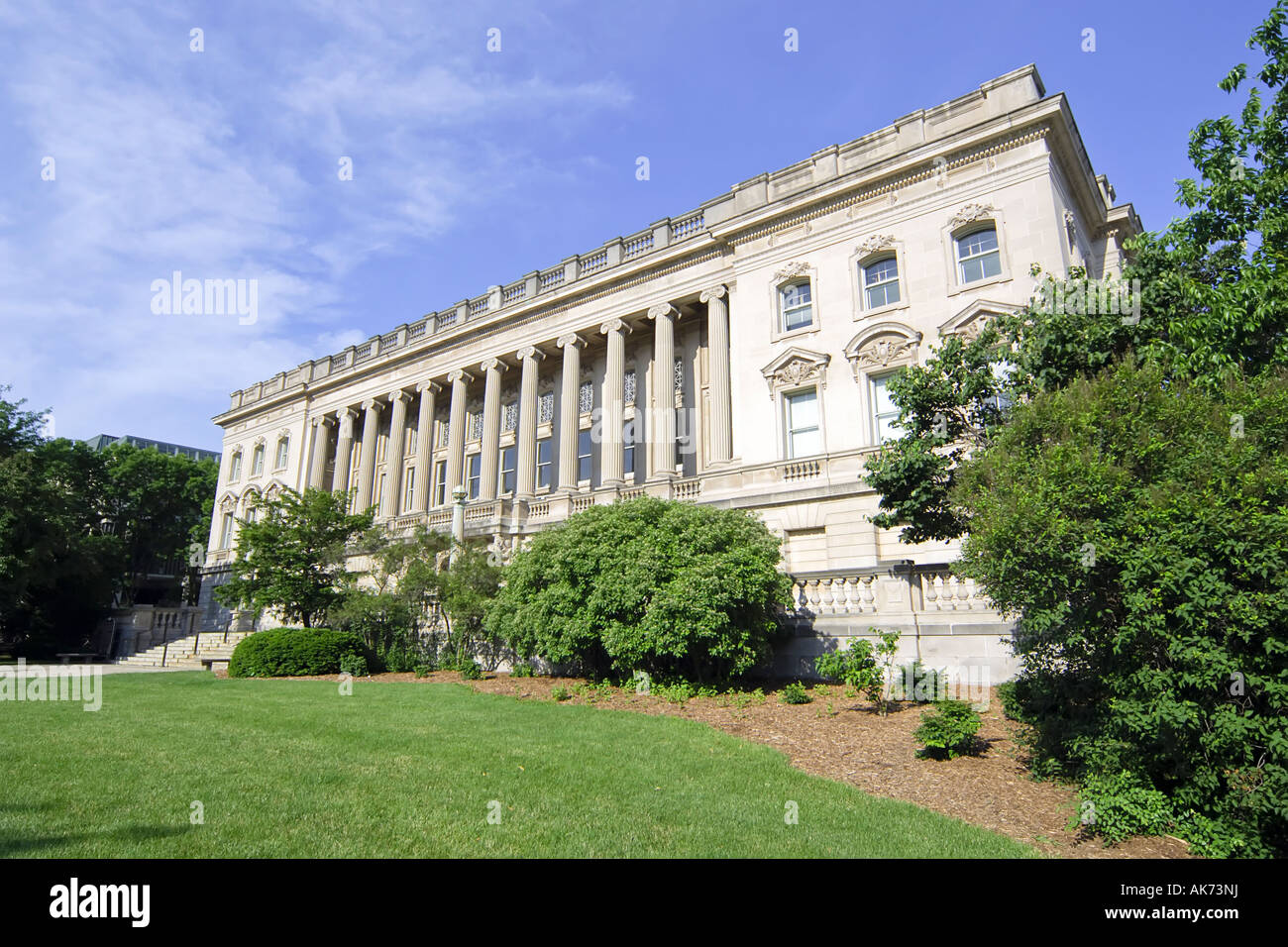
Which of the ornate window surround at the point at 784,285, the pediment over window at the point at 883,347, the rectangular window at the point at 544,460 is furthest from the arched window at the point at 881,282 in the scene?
the rectangular window at the point at 544,460

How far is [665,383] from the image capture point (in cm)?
2845

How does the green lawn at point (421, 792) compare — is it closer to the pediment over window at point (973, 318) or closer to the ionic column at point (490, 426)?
the pediment over window at point (973, 318)

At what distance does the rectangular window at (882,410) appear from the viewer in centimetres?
2111

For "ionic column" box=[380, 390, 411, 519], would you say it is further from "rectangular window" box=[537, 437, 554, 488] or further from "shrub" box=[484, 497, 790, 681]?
"shrub" box=[484, 497, 790, 681]

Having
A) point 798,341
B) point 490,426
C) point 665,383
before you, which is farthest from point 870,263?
point 490,426

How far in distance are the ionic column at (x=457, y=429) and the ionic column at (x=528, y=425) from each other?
181 inches

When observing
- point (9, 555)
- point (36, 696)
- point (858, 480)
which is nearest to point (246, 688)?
point (36, 696)

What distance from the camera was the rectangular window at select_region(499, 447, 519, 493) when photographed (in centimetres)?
3509

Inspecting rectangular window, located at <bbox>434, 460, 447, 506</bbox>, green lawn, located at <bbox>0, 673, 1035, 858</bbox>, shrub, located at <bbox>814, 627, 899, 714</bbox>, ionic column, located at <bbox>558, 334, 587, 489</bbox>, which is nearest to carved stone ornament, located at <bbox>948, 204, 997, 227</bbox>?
shrub, located at <bbox>814, 627, 899, 714</bbox>

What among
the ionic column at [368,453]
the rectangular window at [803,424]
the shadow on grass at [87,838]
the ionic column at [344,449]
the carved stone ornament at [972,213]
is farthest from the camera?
the ionic column at [344,449]

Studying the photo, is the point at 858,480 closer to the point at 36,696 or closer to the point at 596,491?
the point at 596,491

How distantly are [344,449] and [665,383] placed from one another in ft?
72.8

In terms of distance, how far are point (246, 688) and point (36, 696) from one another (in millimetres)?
3851
